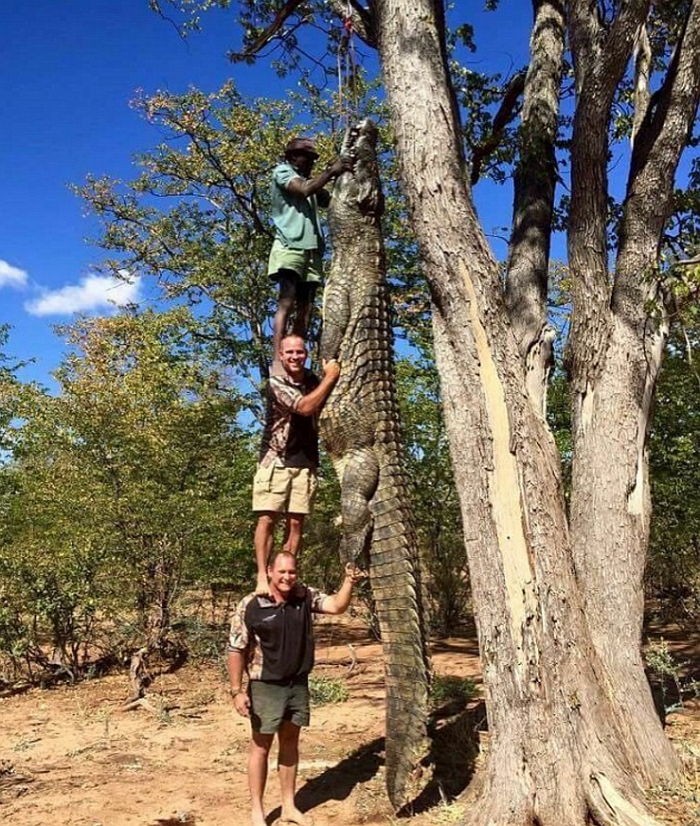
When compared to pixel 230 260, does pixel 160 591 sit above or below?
below

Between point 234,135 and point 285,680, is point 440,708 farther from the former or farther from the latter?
point 234,135

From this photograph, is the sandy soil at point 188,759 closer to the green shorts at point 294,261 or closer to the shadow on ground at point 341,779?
the shadow on ground at point 341,779

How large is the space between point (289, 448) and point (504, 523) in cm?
162

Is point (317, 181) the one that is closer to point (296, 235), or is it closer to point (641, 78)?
point (296, 235)

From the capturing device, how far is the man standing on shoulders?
4625mm

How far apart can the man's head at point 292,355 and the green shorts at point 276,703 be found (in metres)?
1.92

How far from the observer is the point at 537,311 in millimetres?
4703

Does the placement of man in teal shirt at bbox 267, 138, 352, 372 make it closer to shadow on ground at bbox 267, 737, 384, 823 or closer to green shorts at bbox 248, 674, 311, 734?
green shorts at bbox 248, 674, 311, 734

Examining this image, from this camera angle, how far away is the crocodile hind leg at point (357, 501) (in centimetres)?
462

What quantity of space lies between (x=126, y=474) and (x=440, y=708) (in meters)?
4.84

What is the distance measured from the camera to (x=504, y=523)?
3789 mm

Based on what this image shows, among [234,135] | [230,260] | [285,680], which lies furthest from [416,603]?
[234,135]

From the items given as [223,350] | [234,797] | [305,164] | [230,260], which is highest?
[230,260]

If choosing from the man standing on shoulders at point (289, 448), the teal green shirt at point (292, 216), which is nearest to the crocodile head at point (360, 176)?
the teal green shirt at point (292, 216)
